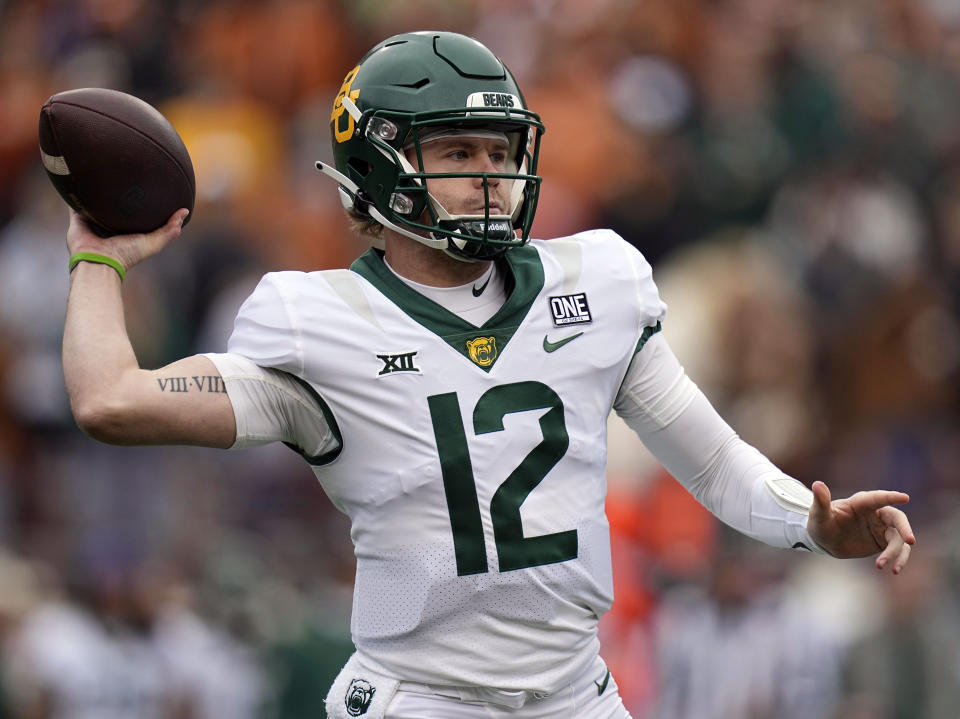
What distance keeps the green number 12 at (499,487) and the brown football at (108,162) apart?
709 millimetres

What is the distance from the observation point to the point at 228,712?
697cm

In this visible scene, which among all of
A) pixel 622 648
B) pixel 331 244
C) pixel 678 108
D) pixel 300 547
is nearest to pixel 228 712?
pixel 300 547

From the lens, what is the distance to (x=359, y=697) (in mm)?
3125

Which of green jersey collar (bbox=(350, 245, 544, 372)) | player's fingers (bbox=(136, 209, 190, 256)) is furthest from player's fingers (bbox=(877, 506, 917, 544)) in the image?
player's fingers (bbox=(136, 209, 190, 256))

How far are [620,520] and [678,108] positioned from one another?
9.17ft

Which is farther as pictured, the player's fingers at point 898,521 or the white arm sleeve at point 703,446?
the white arm sleeve at point 703,446

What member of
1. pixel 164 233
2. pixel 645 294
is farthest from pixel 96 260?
pixel 645 294

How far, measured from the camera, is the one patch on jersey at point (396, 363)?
3090 mm

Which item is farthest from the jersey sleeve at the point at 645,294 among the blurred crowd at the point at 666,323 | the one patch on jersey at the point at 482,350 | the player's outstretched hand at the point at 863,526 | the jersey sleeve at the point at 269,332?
the blurred crowd at the point at 666,323

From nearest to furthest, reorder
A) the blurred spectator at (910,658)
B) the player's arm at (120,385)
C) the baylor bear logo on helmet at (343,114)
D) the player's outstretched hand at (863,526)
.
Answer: the player's arm at (120,385)
the player's outstretched hand at (863,526)
the baylor bear logo on helmet at (343,114)
the blurred spectator at (910,658)

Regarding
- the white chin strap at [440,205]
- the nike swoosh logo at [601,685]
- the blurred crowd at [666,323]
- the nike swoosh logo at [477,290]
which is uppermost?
the white chin strap at [440,205]

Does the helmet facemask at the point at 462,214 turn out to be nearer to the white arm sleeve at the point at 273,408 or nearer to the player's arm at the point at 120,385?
the white arm sleeve at the point at 273,408

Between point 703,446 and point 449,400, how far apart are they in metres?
0.65

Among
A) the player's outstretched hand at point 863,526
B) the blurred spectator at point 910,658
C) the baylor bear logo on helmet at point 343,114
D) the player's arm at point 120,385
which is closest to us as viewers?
the player's arm at point 120,385
